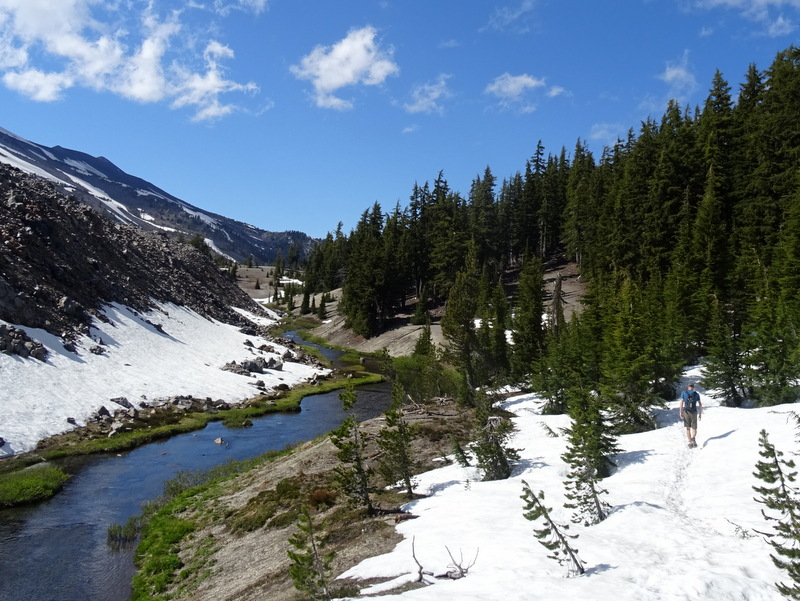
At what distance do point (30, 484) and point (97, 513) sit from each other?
13.8ft

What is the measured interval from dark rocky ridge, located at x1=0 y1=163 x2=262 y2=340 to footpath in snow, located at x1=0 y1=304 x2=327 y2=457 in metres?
2.11

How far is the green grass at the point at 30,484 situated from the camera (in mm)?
21906

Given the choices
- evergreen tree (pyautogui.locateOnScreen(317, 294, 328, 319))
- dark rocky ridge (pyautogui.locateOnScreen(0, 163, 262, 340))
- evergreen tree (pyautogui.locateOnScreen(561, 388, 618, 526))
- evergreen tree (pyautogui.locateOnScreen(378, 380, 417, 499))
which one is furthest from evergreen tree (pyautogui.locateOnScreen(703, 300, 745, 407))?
evergreen tree (pyautogui.locateOnScreen(317, 294, 328, 319))

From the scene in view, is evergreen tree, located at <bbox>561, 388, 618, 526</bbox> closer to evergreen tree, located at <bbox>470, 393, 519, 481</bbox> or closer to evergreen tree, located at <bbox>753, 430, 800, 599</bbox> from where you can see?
evergreen tree, located at <bbox>470, 393, 519, 481</bbox>

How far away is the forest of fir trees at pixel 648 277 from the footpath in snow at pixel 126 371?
79.0 ft

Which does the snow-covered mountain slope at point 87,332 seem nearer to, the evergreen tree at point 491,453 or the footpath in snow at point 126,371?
the footpath in snow at point 126,371

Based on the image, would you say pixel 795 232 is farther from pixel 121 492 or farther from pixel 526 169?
pixel 526 169

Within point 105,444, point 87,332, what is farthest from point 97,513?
point 87,332

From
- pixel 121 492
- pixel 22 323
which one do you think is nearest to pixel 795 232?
pixel 121 492

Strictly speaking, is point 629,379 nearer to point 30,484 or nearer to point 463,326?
point 463,326

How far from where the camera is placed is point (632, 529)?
39.0ft

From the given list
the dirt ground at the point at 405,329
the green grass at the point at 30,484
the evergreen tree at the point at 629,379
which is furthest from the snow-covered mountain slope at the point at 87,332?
the evergreen tree at the point at 629,379

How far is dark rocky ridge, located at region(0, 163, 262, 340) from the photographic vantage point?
4084 cm

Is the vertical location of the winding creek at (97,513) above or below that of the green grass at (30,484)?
below
